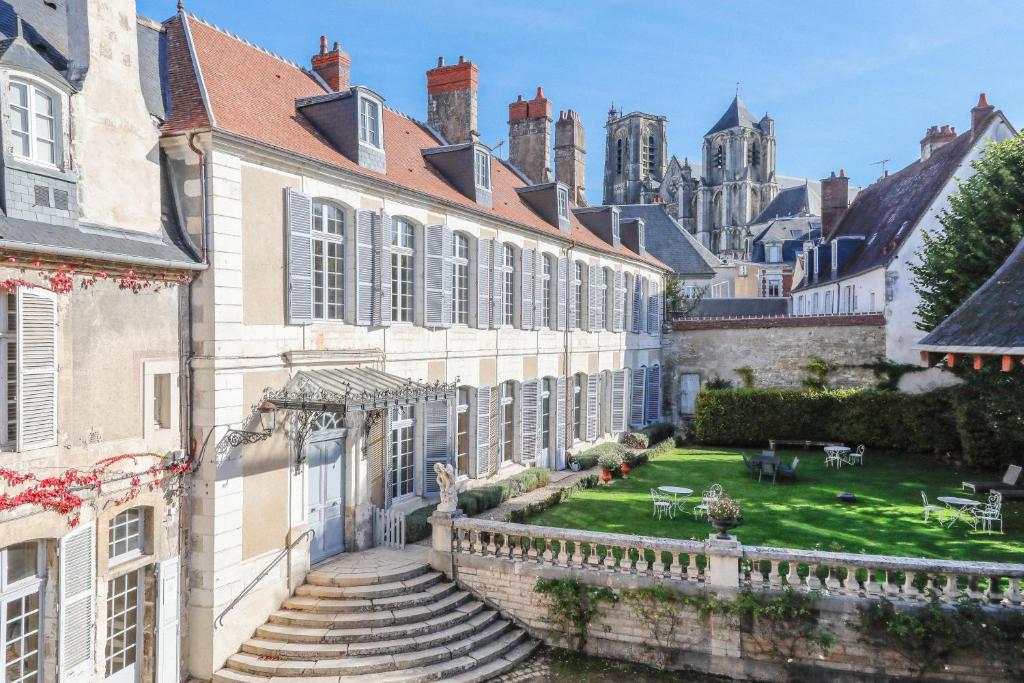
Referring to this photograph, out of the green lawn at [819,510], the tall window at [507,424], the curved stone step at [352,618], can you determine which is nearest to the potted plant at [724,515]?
the green lawn at [819,510]

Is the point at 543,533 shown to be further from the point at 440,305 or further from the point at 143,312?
the point at 143,312

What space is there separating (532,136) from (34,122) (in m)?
16.7

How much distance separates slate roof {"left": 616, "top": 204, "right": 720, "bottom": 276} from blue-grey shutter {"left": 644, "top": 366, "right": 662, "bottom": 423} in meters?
10.3

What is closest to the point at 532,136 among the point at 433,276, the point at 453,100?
the point at 453,100

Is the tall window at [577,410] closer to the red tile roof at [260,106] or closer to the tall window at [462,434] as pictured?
the tall window at [462,434]

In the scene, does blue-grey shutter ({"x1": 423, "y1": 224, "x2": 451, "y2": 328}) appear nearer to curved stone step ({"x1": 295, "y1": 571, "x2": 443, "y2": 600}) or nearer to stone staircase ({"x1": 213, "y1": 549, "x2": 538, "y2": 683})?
stone staircase ({"x1": 213, "y1": 549, "x2": 538, "y2": 683})

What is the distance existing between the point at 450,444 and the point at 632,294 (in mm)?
12466

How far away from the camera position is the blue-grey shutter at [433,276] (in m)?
13.0

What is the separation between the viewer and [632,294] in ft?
79.7

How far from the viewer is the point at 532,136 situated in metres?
22.2

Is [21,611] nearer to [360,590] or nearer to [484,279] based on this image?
[360,590]

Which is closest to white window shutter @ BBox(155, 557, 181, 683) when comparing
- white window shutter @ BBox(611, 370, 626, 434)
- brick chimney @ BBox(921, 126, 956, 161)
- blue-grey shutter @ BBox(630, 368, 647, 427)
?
white window shutter @ BBox(611, 370, 626, 434)

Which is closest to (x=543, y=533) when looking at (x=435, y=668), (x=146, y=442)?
(x=435, y=668)

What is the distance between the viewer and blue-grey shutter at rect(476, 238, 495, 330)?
14.8 m
